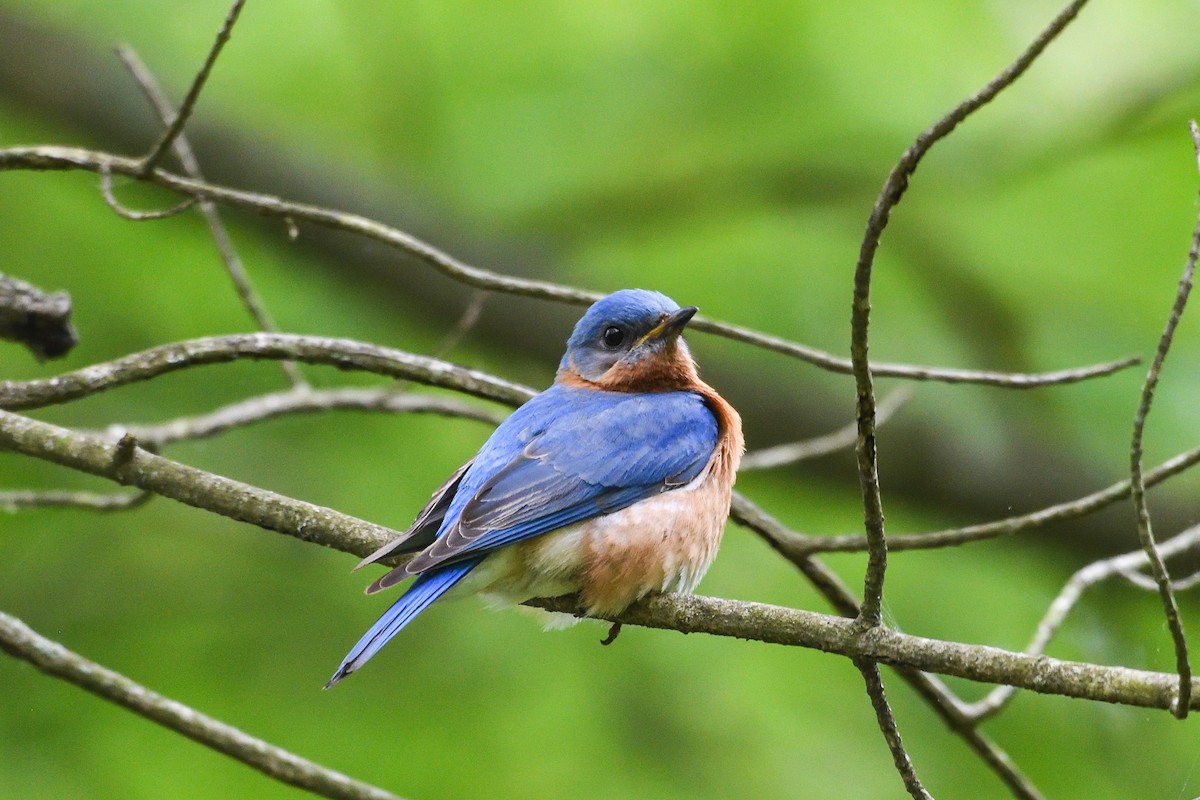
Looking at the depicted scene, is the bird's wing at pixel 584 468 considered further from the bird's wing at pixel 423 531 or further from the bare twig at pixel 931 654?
the bare twig at pixel 931 654

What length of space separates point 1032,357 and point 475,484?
192 inches

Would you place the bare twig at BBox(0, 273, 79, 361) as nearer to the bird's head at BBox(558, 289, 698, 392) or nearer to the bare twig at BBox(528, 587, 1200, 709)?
the bird's head at BBox(558, 289, 698, 392)

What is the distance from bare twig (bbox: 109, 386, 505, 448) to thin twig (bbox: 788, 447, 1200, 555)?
1.71 meters

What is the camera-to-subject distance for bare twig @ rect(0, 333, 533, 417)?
428 cm

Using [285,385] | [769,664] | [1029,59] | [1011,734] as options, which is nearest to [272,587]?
[285,385]

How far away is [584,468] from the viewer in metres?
4.77

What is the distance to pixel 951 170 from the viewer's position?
8.53 metres

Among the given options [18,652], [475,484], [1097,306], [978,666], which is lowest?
[18,652]

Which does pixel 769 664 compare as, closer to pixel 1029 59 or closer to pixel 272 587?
pixel 272 587

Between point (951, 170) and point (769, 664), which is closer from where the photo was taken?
point (769, 664)

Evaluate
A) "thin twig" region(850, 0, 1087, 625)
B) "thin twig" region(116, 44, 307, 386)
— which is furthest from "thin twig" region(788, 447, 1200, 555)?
"thin twig" region(116, 44, 307, 386)

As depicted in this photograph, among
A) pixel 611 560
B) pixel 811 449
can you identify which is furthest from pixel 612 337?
pixel 611 560

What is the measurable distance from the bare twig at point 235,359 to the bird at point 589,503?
15.1 inches

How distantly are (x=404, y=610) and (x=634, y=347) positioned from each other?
1981 mm
